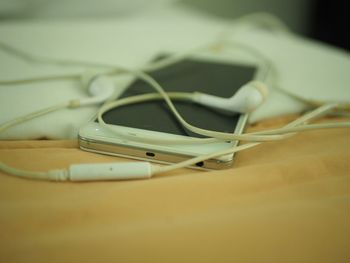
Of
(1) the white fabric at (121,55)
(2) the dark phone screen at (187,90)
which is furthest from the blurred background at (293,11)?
(2) the dark phone screen at (187,90)

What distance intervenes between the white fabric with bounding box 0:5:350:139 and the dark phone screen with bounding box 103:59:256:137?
53mm

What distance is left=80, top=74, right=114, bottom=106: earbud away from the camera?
18.2 inches

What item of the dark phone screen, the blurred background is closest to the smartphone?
the dark phone screen

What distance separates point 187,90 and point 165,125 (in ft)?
0.41

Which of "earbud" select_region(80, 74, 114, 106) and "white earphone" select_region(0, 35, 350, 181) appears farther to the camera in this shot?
"earbud" select_region(80, 74, 114, 106)

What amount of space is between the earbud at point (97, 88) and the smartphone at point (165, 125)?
3cm

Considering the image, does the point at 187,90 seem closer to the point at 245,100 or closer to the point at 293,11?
the point at 245,100

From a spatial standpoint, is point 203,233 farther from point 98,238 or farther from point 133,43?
point 133,43

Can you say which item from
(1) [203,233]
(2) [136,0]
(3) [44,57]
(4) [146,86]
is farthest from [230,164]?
(2) [136,0]

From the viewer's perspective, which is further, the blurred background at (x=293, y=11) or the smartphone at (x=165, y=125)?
the blurred background at (x=293, y=11)

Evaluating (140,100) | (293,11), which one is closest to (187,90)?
(140,100)

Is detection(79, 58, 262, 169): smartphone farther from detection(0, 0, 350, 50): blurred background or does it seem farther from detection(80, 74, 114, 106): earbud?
detection(0, 0, 350, 50): blurred background

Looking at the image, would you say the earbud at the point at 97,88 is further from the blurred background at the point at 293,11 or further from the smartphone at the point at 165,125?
the blurred background at the point at 293,11

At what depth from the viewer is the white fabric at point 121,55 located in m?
0.45
